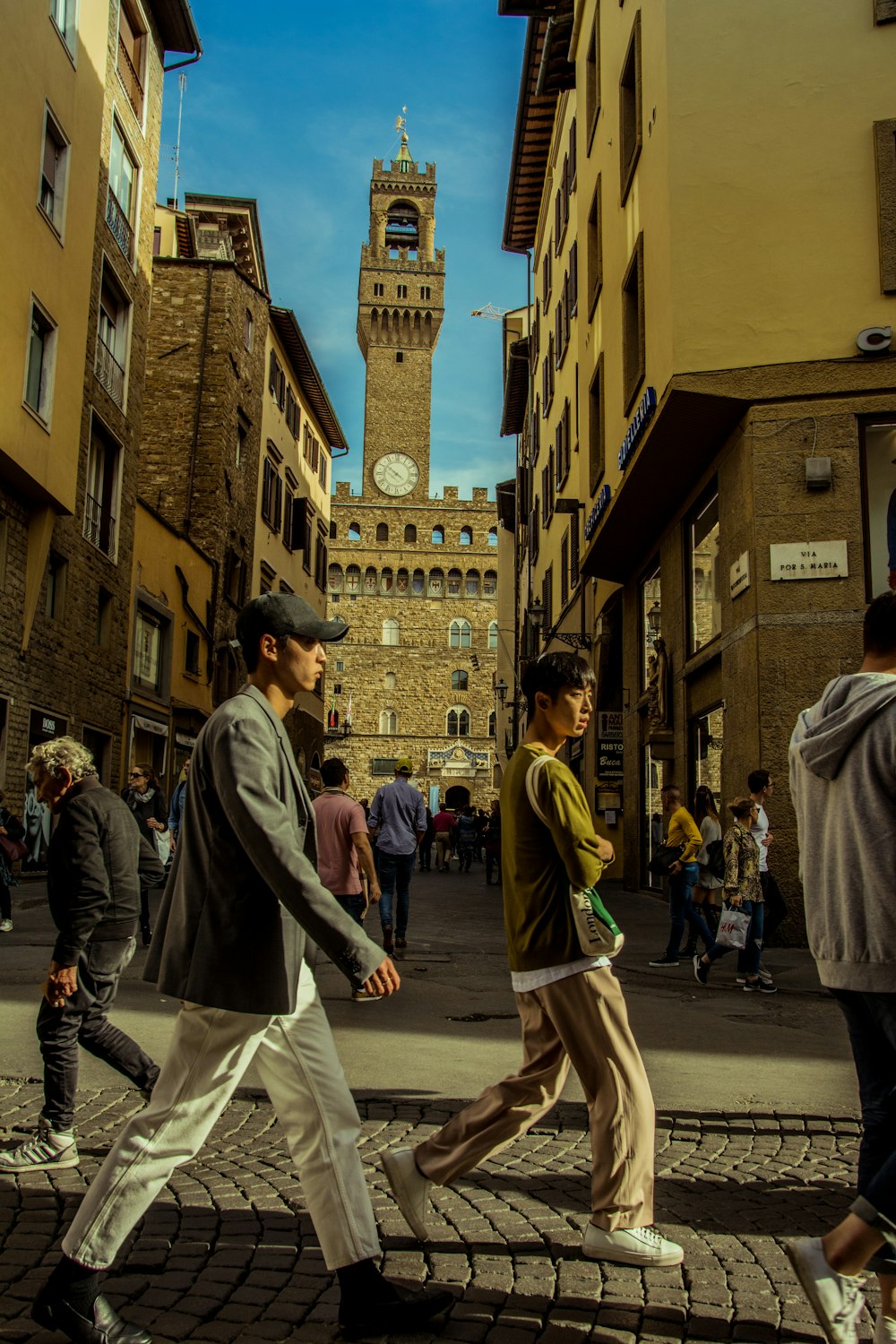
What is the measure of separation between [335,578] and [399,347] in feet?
55.9

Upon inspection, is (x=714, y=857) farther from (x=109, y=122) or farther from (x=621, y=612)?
(x=109, y=122)

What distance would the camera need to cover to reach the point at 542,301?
104ft

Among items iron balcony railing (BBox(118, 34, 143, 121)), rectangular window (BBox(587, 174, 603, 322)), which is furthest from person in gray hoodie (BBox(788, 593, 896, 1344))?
iron balcony railing (BBox(118, 34, 143, 121))

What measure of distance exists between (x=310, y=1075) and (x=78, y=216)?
18.4 metres

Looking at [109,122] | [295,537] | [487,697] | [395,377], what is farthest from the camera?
[395,377]

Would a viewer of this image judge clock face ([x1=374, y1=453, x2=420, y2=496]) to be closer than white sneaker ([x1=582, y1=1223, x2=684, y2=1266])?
No

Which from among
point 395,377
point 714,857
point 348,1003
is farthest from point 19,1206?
point 395,377

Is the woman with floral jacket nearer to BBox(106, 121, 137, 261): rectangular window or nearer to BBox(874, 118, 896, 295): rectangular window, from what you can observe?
BBox(874, 118, 896, 295): rectangular window

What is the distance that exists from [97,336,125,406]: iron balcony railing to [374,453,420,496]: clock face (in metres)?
52.4

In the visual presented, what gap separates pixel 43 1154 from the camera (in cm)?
430

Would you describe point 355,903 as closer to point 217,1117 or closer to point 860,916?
point 217,1117

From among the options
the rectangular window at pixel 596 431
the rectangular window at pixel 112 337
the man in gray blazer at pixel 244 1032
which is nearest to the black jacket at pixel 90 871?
the man in gray blazer at pixel 244 1032

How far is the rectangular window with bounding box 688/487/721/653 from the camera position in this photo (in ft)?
46.2

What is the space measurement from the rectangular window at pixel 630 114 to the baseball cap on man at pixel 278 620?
44.0ft
